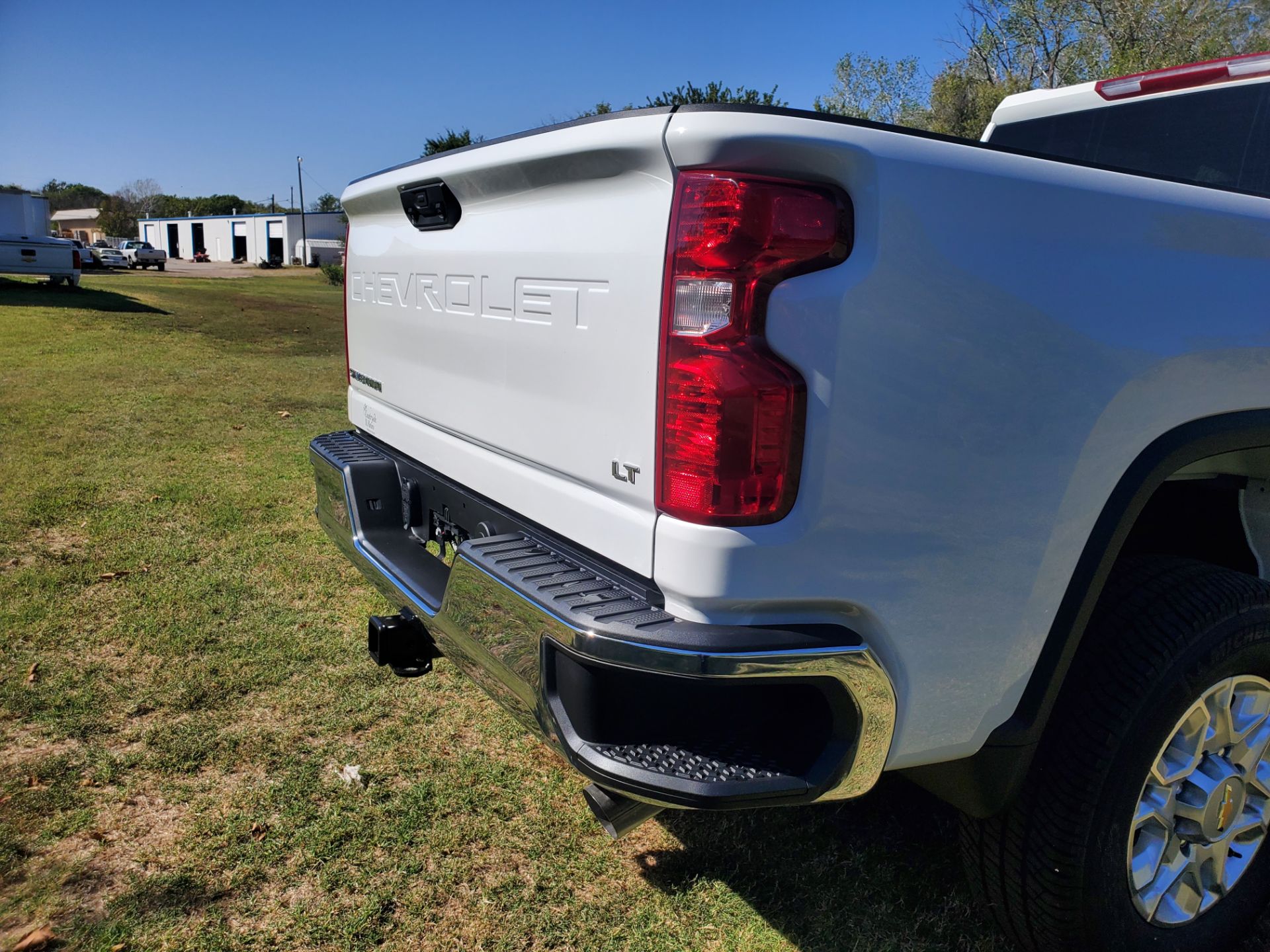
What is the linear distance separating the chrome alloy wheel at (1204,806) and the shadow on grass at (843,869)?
1.48ft

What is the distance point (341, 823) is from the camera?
270 cm

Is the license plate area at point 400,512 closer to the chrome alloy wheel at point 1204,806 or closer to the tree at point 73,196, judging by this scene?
the chrome alloy wheel at point 1204,806

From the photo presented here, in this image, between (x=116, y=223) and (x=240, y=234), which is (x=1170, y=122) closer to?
(x=240, y=234)

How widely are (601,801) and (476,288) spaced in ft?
4.21

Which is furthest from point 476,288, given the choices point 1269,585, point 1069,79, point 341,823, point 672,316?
point 1069,79

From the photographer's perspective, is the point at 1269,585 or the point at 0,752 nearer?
the point at 1269,585

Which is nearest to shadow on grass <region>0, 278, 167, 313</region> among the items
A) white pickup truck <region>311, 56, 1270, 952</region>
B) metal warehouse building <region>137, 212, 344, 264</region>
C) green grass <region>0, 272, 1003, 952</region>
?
green grass <region>0, 272, 1003, 952</region>

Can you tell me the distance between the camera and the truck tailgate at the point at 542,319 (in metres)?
1.71

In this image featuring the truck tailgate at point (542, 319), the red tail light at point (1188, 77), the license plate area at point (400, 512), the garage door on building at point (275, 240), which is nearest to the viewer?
the truck tailgate at point (542, 319)

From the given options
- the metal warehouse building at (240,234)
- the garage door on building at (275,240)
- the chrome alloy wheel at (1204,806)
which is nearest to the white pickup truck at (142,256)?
the metal warehouse building at (240,234)

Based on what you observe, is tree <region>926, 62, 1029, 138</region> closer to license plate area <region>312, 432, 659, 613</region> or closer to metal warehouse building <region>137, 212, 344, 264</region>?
license plate area <region>312, 432, 659, 613</region>

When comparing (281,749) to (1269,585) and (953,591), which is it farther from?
(1269,585)

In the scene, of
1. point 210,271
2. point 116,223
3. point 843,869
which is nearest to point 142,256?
point 210,271

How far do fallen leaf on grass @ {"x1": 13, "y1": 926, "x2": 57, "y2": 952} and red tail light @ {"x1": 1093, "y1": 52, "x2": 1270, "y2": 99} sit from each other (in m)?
4.08
